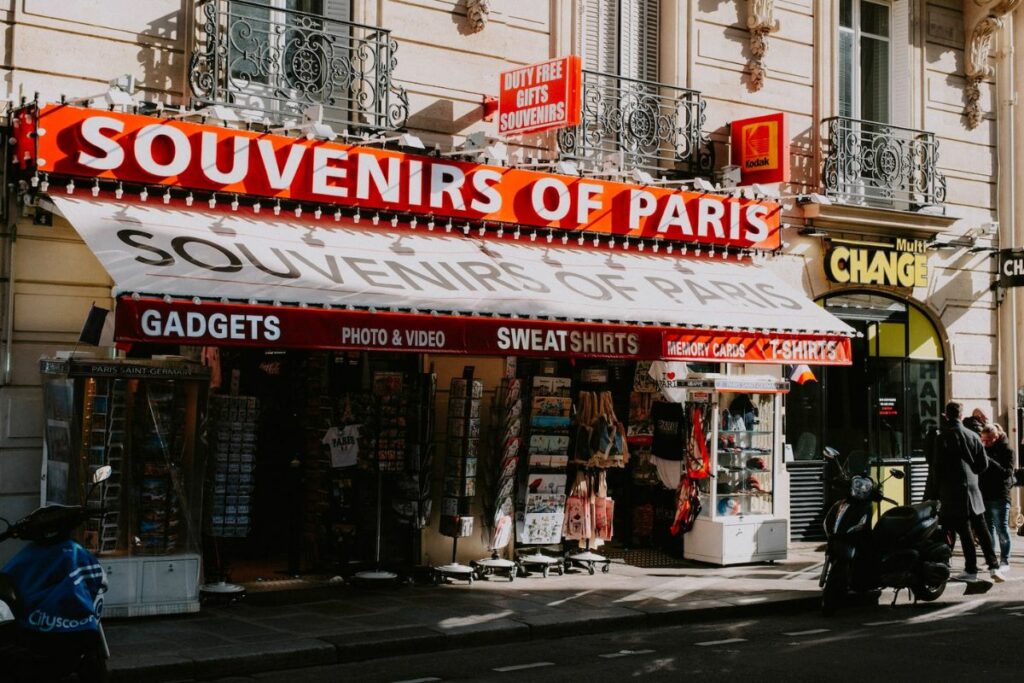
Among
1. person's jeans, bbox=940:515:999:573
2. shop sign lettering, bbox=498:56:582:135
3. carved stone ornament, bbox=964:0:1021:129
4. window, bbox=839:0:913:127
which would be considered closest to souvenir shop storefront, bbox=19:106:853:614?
shop sign lettering, bbox=498:56:582:135

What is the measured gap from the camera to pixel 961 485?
1148cm

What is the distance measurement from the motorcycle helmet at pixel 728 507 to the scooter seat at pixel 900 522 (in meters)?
2.20

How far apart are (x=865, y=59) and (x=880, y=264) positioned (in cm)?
269

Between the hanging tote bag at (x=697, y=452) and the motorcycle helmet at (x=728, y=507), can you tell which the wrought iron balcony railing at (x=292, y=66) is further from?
the motorcycle helmet at (x=728, y=507)

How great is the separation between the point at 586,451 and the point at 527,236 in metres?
2.13

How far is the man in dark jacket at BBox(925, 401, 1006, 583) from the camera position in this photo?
11.5 m

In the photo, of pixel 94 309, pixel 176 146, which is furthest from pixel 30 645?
pixel 176 146

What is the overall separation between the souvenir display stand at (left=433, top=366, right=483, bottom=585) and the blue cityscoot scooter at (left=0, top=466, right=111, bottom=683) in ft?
17.6

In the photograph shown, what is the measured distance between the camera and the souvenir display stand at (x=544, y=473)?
11633 mm

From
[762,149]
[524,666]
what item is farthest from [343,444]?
[762,149]

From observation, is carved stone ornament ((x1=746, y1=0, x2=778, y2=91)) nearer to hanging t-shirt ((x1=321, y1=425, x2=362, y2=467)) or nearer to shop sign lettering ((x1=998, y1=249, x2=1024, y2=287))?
shop sign lettering ((x1=998, y1=249, x2=1024, y2=287))

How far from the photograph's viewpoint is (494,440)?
11656 mm

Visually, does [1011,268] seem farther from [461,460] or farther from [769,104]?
[461,460]

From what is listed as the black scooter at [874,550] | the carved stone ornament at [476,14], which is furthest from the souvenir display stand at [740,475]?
the carved stone ornament at [476,14]
